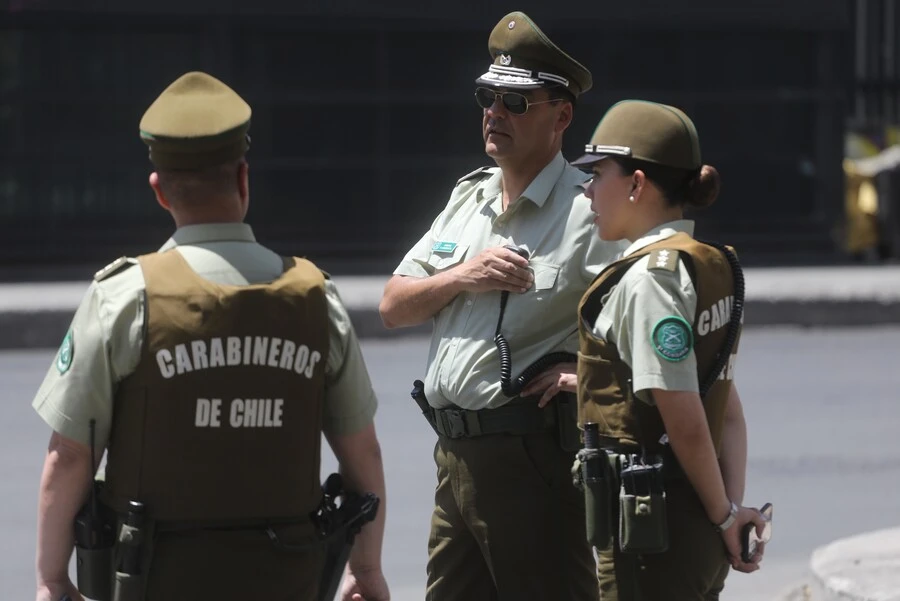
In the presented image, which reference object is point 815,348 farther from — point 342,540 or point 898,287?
point 342,540

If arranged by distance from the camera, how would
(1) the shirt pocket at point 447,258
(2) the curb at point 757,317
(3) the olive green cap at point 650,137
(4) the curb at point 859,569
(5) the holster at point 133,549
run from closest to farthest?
1. (5) the holster at point 133,549
2. (3) the olive green cap at point 650,137
3. (1) the shirt pocket at point 447,258
4. (4) the curb at point 859,569
5. (2) the curb at point 757,317

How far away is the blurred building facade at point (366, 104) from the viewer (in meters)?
20.2

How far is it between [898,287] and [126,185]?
9664mm

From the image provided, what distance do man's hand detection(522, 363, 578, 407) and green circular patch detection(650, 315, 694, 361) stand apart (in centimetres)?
57

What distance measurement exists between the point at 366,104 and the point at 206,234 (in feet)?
58.9

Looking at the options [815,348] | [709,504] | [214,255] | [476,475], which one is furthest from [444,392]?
[815,348]

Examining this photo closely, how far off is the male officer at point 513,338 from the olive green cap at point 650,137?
50 cm

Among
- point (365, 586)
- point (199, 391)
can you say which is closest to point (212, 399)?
point (199, 391)

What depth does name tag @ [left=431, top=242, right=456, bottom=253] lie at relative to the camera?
4.38 m

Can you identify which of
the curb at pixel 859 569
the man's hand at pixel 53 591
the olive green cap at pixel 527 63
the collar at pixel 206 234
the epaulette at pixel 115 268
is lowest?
the curb at pixel 859 569

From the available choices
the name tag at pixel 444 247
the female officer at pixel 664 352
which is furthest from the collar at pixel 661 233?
the name tag at pixel 444 247

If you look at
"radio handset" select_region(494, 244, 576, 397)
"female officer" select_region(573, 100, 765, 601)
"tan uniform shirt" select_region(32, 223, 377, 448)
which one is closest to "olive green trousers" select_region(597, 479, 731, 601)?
"female officer" select_region(573, 100, 765, 601)

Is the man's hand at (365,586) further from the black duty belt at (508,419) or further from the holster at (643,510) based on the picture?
the black duty belt at (508,419)

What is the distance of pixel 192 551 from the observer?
312 centimetres
